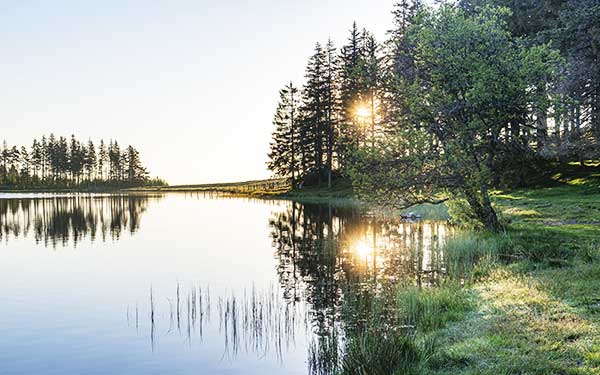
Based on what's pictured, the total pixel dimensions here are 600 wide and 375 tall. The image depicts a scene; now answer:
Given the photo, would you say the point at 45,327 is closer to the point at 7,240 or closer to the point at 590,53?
the point at 7,240

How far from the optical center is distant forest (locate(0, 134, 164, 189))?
138375mm

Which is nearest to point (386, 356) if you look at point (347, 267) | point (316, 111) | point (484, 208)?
point (347, 267)

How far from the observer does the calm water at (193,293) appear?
10656 millimetres

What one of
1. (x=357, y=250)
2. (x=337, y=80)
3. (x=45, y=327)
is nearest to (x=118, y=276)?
(x=45, y=327)

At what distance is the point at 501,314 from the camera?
32.6ft

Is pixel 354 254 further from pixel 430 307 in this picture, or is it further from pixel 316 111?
pixel 316 111

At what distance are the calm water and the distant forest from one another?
11658 centimetres

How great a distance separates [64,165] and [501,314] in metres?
147

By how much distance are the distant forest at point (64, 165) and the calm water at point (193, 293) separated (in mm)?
116576

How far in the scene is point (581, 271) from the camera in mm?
12750

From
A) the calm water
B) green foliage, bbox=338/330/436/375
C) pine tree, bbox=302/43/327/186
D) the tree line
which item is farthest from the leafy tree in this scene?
pine tree, bbox=302/43/327/186

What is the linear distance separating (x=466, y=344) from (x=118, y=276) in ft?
48.0

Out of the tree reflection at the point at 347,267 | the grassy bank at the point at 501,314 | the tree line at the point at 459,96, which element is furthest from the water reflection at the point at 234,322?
the tree line at the point at 459,96

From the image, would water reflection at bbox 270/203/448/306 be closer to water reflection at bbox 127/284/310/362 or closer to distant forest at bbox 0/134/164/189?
water reflection at bbox 127/284/310/362
